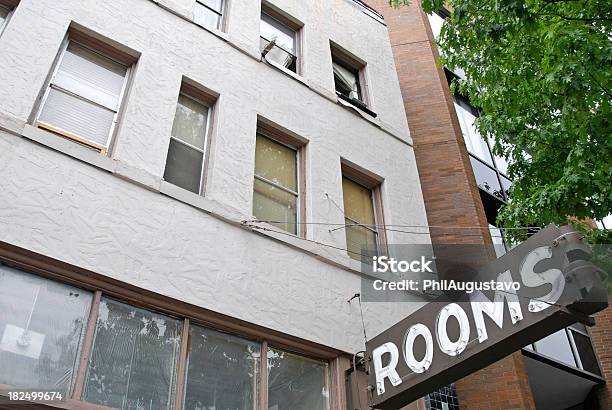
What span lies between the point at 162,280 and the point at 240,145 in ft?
7.91

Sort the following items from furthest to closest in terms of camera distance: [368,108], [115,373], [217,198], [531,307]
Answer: [368,108] < [217,198] < [115,373] < [531,307]

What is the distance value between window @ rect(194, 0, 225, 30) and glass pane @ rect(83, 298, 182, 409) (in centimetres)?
491

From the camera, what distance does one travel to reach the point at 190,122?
7359 mm

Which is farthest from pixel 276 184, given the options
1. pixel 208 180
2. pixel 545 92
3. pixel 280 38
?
pixel 545 92

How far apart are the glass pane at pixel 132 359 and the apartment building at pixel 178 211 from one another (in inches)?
0.6

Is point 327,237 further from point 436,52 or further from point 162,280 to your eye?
point 436,52

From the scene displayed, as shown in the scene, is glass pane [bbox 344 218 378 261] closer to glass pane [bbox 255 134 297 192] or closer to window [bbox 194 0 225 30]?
glass pane [bbox 255 134 297 192]

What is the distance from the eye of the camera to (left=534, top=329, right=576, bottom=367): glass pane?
11.1 metres

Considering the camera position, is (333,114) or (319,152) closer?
(319,152)

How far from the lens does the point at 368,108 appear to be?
1026 cm

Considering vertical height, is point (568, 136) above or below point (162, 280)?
above

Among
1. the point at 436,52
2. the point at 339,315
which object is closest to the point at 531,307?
the point at 339,315

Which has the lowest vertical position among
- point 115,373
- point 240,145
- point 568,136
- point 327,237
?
point 115,373

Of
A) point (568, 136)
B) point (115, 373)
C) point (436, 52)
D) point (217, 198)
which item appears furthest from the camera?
point (436, 52)
